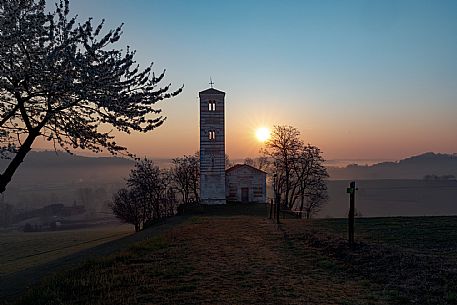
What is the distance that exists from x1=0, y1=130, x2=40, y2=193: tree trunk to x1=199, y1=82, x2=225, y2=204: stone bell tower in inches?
1553

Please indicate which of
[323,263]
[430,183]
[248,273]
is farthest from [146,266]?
[430,183]

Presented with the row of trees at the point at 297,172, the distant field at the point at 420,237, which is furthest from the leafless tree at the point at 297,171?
the distant field at the point at 420,237

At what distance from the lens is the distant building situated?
54.6 meters

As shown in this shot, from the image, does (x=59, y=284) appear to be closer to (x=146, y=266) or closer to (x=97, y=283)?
(x=97, y=283)

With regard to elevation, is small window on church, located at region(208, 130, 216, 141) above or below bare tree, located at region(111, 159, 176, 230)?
above

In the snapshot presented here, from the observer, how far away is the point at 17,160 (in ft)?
37.9

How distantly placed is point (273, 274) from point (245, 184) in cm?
4321

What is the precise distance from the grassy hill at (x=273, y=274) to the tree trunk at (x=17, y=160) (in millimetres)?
3226

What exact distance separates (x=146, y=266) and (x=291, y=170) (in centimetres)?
4415

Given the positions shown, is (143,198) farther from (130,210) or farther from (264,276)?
(264,276)

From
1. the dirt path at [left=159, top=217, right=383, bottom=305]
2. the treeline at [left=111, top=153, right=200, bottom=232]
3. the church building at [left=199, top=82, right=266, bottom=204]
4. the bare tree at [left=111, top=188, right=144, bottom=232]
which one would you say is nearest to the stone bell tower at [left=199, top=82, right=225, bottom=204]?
the church building at [left=199, top=82, right=266, bottom=204]

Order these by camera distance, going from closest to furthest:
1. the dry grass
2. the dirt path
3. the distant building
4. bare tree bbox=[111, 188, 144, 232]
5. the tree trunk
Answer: the dirt path < the dry grass < the tree trunk < the distant building < bare tree bbox=[111, 188, 144, 232]

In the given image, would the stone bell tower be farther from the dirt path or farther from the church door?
the dirt path

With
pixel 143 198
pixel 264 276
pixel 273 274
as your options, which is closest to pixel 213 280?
pixel 264 276
